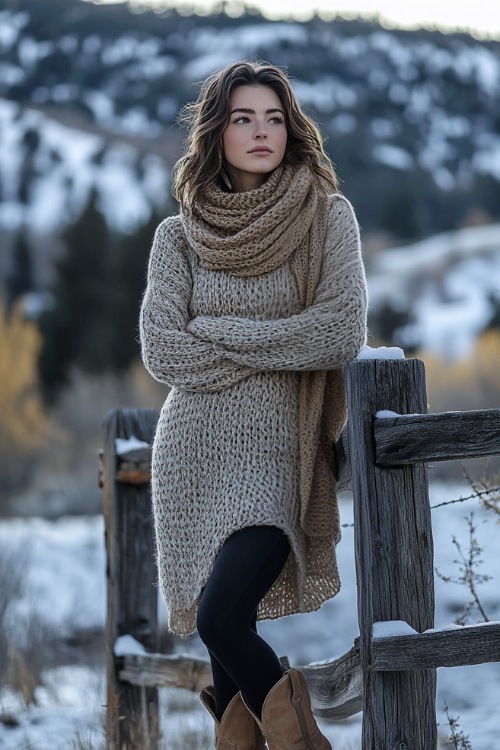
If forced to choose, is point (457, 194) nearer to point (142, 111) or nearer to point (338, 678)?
point (142, 111)

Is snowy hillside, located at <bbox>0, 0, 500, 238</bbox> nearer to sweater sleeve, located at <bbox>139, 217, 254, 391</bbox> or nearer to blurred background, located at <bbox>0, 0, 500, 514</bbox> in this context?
blurred background, located at <bbox>0, 0, 500, 514</bbox>

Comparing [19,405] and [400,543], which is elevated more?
[19,405]

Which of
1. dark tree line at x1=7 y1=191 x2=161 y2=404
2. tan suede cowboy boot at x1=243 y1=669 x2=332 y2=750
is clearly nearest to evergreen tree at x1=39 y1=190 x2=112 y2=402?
dark tree line at x1=7 y1=191 x2=161 y2=404

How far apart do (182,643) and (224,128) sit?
6.42 m

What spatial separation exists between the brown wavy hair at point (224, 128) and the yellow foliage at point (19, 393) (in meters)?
18.3

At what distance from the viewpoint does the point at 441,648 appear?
232 cm

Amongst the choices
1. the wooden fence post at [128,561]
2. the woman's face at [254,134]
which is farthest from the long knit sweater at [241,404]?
the wooden fence post at [128,561]

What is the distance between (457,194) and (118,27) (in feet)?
145

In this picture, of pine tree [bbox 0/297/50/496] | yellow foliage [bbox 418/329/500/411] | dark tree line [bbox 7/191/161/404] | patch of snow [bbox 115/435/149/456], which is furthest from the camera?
dark tree line [bbox 7/191/161/404]

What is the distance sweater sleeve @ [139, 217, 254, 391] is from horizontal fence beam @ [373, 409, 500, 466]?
59 cm

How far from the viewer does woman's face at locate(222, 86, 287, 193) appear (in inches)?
117

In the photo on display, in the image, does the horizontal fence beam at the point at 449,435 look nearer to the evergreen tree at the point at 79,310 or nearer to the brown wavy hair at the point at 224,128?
the brown wavy hair at the point at 224,128

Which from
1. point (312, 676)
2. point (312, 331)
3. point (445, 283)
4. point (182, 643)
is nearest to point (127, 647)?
point (312, 676)

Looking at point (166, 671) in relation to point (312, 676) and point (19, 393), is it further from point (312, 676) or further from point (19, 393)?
point (19, 393)
